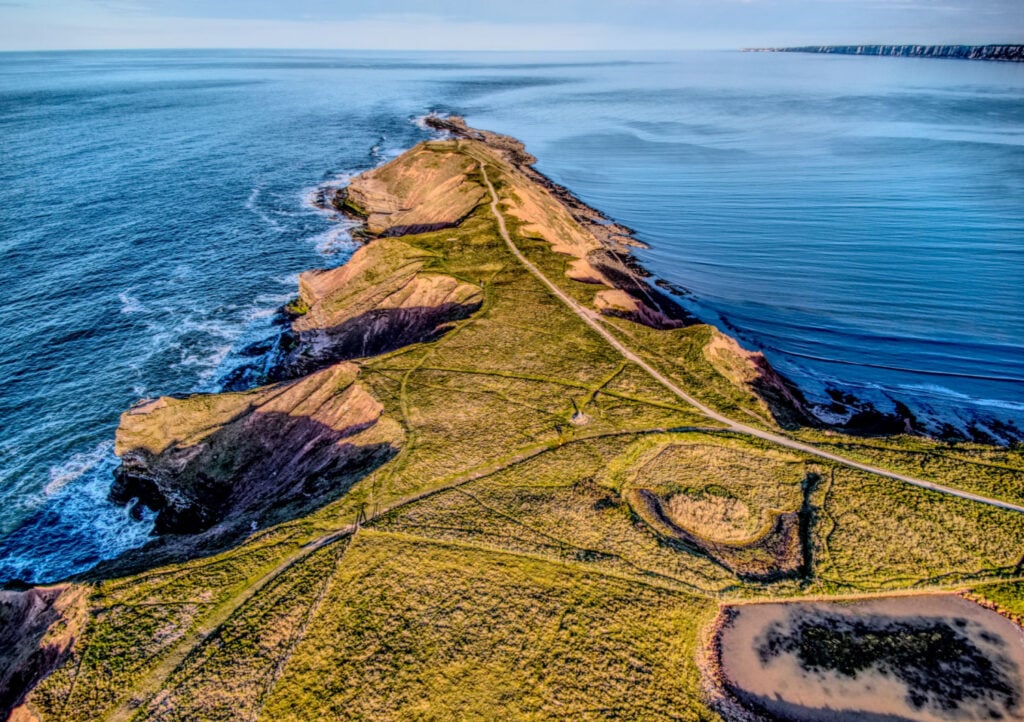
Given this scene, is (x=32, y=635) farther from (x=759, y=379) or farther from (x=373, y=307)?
(x=759, y=379)

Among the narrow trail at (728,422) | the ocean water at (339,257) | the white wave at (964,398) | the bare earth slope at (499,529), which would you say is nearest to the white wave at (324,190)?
the ocean water at (339,257)

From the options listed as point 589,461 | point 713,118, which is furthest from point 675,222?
point 713,118

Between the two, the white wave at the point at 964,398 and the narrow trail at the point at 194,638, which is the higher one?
the narrow trail at the point at 194,638

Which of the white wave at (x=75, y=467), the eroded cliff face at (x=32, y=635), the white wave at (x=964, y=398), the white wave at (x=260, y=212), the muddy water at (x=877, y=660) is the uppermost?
the white wave at (x=260, y=212)

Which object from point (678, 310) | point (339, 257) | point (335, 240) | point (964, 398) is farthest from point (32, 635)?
point (964, 398)

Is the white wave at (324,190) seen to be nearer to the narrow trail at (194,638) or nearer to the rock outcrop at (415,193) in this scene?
the rock outcrop at (415,193)

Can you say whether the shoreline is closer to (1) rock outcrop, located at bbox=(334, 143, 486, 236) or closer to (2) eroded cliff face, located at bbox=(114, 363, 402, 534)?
(1) rock outcrop, located at bbox=(334, 143, 486, 236)

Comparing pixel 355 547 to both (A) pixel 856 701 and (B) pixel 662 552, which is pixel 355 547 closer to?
(B) pixel 662 552

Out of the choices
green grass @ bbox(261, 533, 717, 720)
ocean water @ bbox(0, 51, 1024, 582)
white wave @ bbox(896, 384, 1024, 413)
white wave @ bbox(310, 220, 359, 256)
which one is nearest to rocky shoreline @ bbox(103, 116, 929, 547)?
white wave @ bbox(310, 220, 359, 256)
